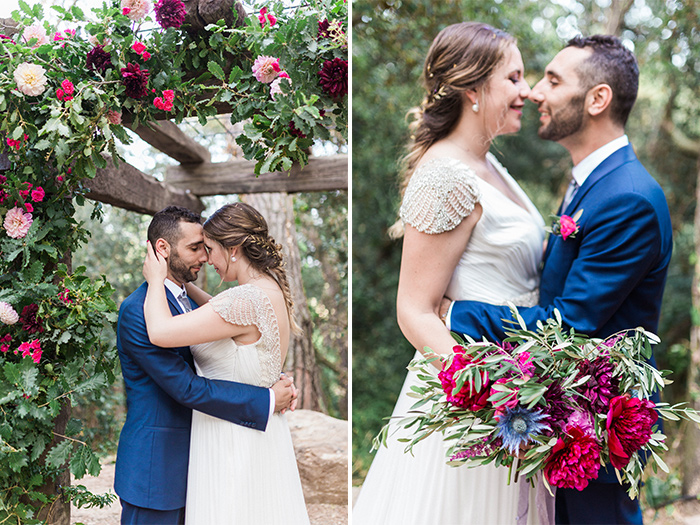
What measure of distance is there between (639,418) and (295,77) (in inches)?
58.9

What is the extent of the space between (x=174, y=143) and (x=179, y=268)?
1058mm

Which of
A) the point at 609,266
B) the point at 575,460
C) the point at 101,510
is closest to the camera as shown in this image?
the point at 575,460

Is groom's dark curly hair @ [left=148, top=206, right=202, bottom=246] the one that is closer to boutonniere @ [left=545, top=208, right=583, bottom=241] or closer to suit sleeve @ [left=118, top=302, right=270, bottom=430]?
suit sleeve @ [left=118, top=302, right=270, bottom=430]

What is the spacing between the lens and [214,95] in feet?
6.89

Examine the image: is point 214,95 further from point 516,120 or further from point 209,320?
point 516,120

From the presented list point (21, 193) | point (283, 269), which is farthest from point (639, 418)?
point (21, 193)

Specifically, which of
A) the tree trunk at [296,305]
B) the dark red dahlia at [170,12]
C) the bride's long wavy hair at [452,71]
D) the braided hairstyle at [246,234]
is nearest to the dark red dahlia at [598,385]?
the bride's long wavy hair at [452,71]

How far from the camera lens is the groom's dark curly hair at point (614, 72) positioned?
2086 millimetres

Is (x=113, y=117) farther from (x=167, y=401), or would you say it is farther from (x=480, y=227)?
(x=480, y=227)

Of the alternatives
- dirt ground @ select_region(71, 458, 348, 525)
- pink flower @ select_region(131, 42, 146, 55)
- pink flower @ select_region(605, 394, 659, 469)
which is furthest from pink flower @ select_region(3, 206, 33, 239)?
Result: pink flower @ select_region(605, 394, 659, 469)

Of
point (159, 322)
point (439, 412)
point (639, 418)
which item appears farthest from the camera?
point (159, 322)

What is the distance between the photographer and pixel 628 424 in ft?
4.70

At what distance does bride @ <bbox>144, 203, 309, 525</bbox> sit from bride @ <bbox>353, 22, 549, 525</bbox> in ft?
1.31

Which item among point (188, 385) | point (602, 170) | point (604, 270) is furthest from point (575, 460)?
point (188, 385)
